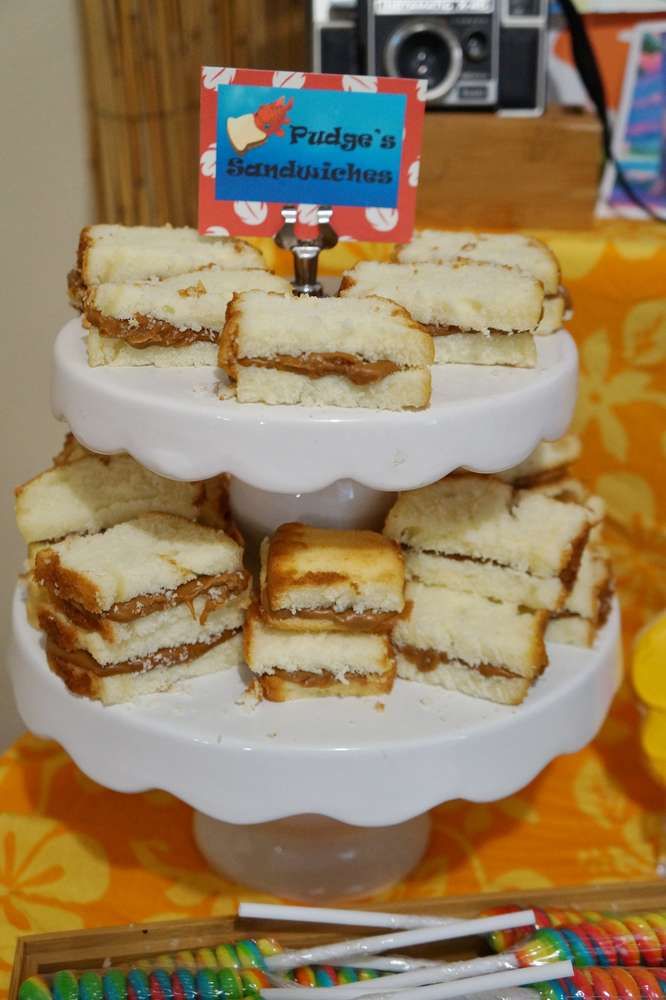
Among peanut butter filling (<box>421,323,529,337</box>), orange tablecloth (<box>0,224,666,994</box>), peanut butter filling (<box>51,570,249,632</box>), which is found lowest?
orange tablecloth (<box>0,224,666,994</box>)

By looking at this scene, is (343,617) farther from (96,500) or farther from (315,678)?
(96,500)

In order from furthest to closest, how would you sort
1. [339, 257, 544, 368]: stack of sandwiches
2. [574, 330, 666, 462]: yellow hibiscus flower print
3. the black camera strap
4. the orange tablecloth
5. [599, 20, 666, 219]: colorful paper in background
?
[599, 20, 666, 219]: colorful paper in background, [574, 330, 666, 462]: yellow hibiscus flower print, the black camera strap, the orange tablecloth, [339, 257, 544, 368]: stack of sandwiches

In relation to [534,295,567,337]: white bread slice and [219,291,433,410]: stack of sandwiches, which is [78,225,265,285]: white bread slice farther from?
[534,295,567,337]: white bread slice

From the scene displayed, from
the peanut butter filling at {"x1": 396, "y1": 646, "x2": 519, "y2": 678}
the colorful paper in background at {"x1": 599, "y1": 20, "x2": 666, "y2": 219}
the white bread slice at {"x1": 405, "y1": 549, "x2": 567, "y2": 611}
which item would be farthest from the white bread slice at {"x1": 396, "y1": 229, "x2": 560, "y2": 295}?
the colorful paper in background at {"x1": 599, "y1": 20, "x2": 666, "y2": 219}

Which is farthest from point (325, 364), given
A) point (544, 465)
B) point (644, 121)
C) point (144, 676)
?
point (644, 121)

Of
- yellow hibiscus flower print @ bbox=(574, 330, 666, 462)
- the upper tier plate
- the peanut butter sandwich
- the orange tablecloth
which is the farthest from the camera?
yellow hibiscus flower print @ bbox=(574, 330, 666, 462)

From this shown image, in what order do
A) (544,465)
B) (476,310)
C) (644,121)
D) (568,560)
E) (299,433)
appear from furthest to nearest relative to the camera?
(644,121) < (544,465) < (568,560) < (476,310) < (299,433)

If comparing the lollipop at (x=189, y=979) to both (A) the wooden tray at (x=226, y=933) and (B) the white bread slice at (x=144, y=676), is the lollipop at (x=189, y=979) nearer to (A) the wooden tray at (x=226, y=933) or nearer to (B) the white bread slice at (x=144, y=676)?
(A) the wooden tray at (x=226, y=933)
